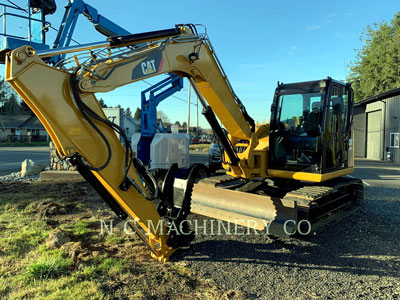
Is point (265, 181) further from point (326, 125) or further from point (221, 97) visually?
point (221, 97)

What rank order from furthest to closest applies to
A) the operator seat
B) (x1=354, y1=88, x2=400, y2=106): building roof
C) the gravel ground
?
1. (x1=354, y1=88, x2=400, y2=106): building roof
2. the operator seat
3. the gravel ground

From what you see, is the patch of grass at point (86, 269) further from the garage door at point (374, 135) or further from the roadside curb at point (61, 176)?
the garage door at point (374, 135)

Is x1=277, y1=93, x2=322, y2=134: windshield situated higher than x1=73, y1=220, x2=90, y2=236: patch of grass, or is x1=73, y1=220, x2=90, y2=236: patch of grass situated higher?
x1=277, y1=93, x2=322, y2=134: windshield

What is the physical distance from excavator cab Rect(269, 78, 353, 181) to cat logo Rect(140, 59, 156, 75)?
10.0 ft

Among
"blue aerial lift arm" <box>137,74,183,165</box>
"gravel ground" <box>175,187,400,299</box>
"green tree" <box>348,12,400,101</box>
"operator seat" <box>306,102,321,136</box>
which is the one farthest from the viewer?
"green tree" <box>348,12,400,101</box>

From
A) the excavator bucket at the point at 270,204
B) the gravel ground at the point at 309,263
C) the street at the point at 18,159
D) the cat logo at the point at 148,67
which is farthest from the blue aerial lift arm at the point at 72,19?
the street at the point at 18,159

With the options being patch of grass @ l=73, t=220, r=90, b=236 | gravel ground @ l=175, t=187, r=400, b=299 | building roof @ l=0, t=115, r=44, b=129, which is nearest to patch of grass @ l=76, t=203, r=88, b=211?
patch of grass @ l=73, t=220, r=90, b=236

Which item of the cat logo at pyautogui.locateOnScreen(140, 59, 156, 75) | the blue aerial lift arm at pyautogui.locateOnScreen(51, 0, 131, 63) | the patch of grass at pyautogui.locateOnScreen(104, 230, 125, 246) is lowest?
the patch of grass at pyautogui.locateOnScreen(104, 230, 125, 246)

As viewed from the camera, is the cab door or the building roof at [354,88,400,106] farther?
the building roof at [354,88,400,106]

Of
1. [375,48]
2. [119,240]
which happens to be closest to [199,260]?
[119,240]

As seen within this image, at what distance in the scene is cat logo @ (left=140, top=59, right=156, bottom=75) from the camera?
12.2ft

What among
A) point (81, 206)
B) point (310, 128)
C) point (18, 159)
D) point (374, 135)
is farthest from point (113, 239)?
point (374, 135)

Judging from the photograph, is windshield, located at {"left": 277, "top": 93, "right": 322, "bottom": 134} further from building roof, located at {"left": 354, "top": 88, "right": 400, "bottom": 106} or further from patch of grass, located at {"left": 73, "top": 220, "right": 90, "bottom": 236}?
building roof, located at {"left": 354, "top": 88, "right": 400, "bottom": 106}

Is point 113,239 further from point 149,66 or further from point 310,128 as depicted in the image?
point 310,128
